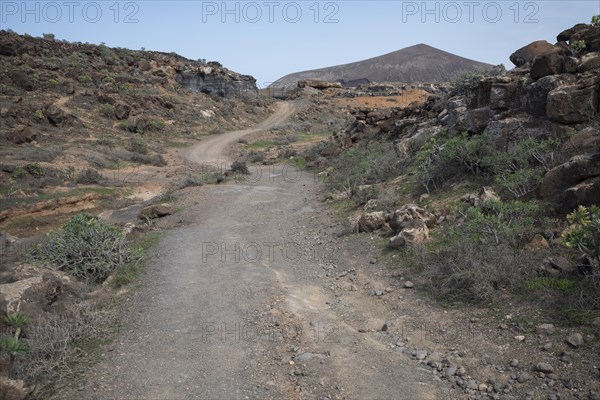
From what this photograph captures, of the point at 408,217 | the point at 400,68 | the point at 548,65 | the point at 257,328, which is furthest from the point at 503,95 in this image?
the point at 400,68

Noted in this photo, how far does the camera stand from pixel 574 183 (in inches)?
287

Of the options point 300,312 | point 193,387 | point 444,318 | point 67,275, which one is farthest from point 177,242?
point 444,318

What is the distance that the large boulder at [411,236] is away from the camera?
799cm

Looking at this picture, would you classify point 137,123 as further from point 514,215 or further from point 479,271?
point 479,271

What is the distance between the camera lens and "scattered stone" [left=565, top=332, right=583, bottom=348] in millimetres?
4523

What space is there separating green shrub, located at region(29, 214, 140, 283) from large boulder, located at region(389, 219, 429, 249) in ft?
16.2

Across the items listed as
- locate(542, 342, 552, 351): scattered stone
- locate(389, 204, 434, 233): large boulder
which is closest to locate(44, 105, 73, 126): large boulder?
locate(389, 204, 434, 233): large boulder

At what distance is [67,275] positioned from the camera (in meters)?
6.90

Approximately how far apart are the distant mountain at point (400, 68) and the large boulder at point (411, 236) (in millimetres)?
65663

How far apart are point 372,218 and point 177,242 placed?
4327mm

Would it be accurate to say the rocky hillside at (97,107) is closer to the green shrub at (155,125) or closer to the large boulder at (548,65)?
the green shrub at (155,125)

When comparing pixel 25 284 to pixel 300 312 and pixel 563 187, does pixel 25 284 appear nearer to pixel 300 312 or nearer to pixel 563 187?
pixel 300 312

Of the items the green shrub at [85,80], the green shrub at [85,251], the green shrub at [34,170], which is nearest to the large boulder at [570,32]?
the green shrub at [85,251]

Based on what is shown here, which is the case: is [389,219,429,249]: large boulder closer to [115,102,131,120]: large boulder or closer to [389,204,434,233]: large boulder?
[389,204,434,233]: large boulder
